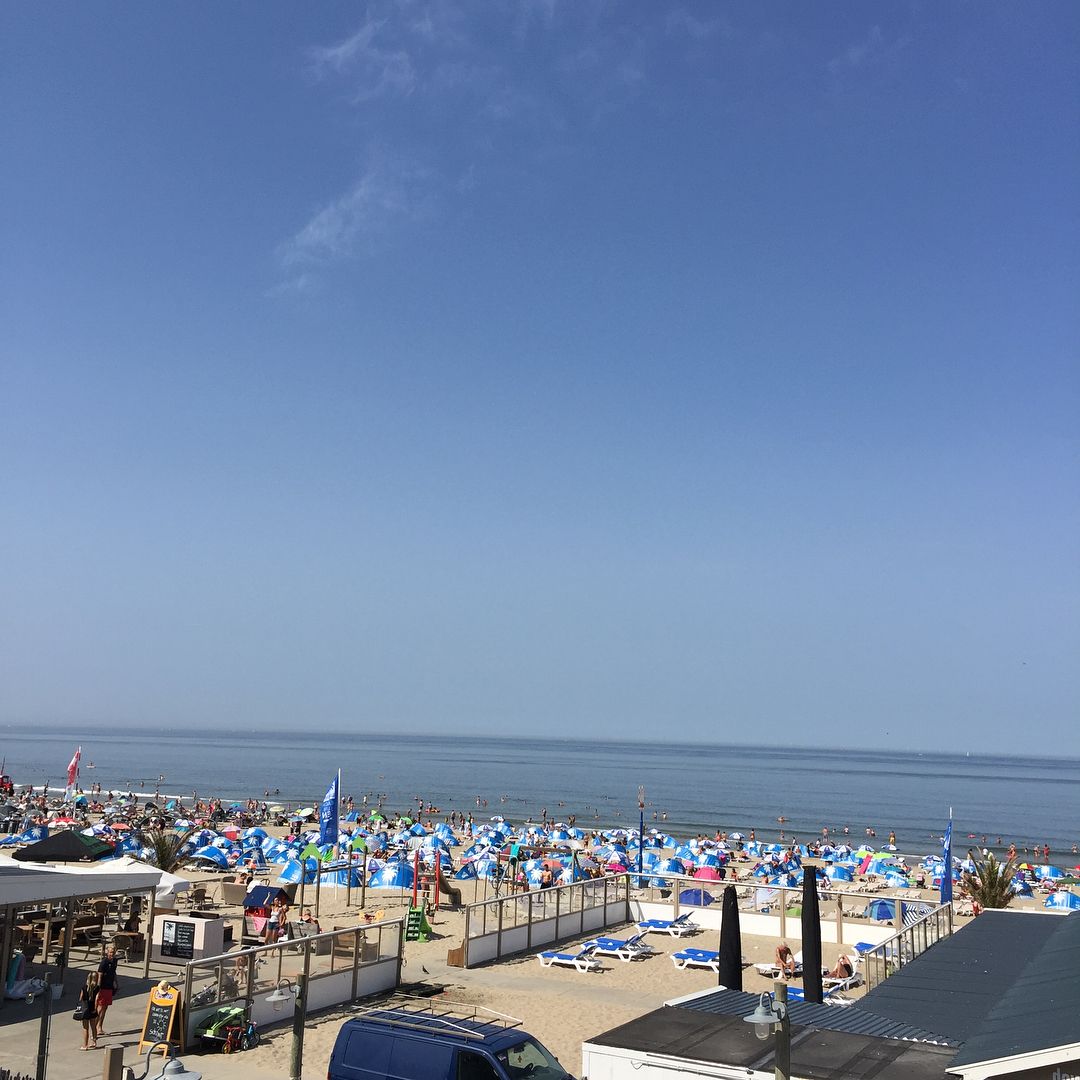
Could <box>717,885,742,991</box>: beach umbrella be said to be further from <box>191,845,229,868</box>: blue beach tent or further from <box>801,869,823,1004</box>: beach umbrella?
<box>191,845,229,868</box>: blue beach tent

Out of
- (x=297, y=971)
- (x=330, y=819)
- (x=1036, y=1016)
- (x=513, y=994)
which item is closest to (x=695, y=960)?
(x=513, y=994)

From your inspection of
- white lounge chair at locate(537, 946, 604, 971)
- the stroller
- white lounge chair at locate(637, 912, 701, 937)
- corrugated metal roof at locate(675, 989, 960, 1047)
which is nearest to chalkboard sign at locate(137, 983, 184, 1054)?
the stroller

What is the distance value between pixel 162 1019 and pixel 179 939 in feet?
17.7

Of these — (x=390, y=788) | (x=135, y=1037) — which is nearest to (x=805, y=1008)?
(x=135, y=1037)

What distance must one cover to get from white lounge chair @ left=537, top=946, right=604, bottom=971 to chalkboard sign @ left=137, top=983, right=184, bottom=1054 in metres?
8.44

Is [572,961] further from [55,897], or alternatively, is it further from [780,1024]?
[780,1024]

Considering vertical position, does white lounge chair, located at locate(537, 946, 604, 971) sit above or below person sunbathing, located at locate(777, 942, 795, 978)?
below

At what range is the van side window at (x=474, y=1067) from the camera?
33.2 feet

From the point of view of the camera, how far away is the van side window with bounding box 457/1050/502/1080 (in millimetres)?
10133

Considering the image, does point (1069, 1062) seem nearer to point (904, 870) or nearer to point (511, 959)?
point (511, 959)

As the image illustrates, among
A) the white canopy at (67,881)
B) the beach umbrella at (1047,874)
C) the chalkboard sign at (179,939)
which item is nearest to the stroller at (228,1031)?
the white canopy at (67,881)

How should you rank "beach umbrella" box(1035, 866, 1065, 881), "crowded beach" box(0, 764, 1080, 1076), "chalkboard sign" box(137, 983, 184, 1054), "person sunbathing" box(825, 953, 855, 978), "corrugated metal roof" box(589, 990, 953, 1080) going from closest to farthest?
"corrugated metal roof" box(589, 990, 953, 1080), "chalkboard sign" box(137, 983, 184, 1054), "crowded beach" box(0, 764, 1080, 1076), "person sunbathing" box(825, 953, 855, 978), "beach umbrella" box(1035, 866, 1065, 881)

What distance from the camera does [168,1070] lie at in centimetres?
775

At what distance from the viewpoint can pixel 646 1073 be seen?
9570mm
